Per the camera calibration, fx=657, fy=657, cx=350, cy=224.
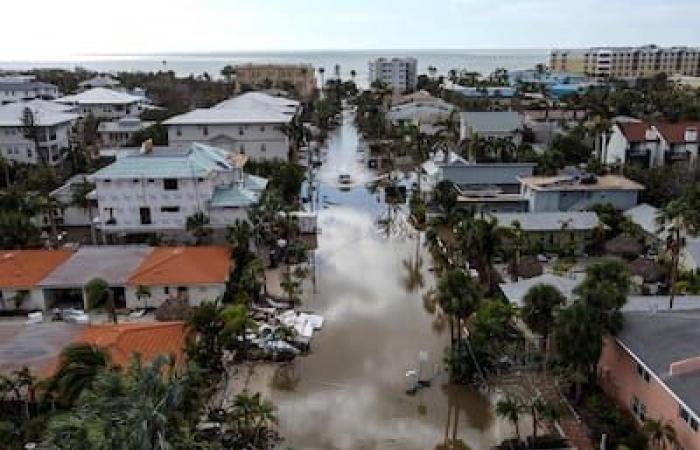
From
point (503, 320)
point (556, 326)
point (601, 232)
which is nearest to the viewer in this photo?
point (556, 326)

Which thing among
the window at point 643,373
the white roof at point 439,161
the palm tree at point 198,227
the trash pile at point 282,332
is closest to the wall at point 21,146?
the palm tree at point 198,227

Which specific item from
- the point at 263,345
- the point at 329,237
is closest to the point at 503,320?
the point at 263,345

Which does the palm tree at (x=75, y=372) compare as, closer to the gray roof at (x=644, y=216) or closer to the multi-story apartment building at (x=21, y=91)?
the gray roof at (x=644, y=216)

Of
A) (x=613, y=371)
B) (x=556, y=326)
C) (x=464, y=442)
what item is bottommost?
(x=464, y=442)

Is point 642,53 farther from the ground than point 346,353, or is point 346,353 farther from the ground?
point 642,53

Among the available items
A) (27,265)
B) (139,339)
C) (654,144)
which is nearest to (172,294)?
(139,339)

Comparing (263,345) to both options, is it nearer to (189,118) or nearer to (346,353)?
(346,353)

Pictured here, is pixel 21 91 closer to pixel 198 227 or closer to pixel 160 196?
pixel 160 196
